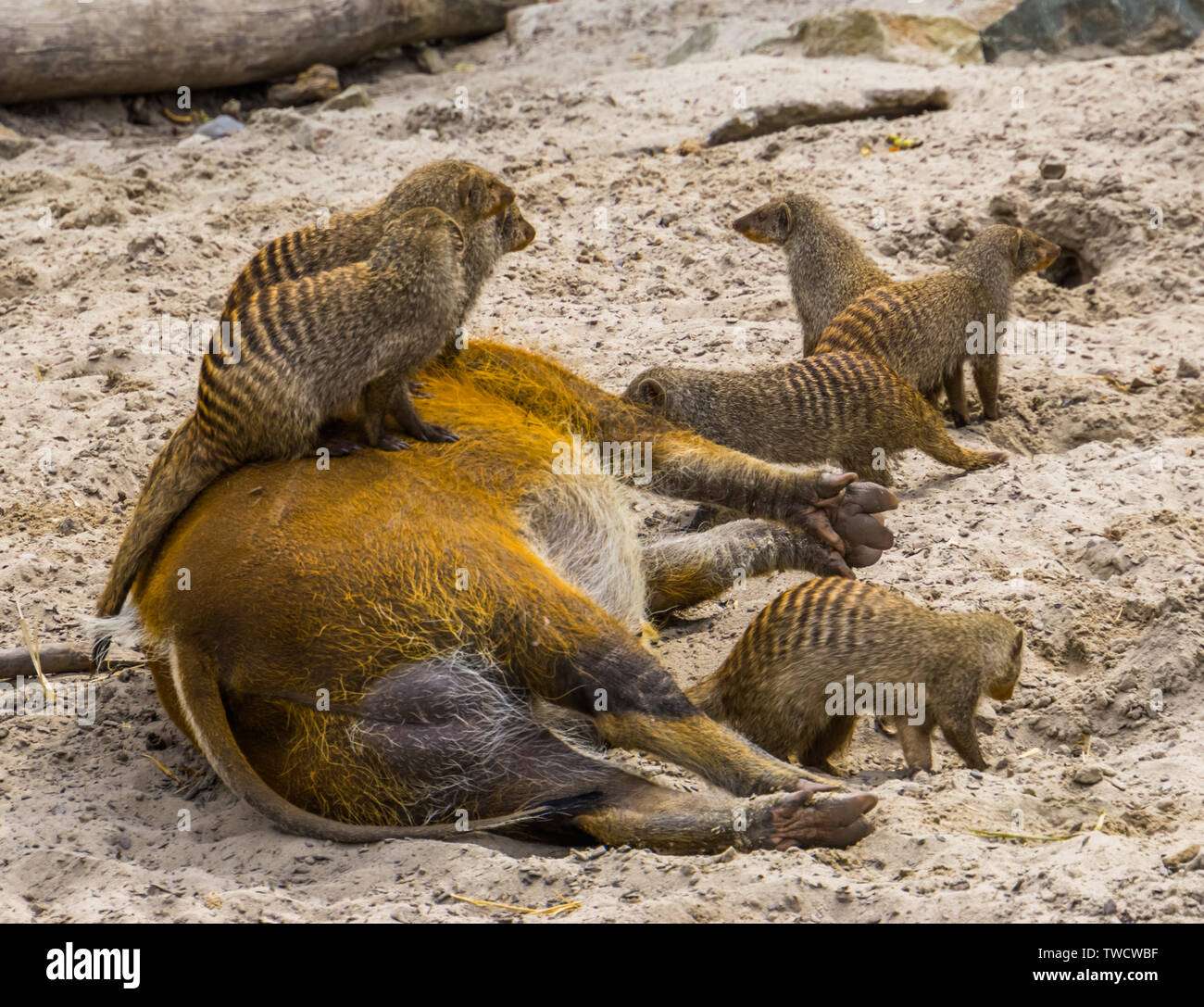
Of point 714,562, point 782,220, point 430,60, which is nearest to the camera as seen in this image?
point 714,562

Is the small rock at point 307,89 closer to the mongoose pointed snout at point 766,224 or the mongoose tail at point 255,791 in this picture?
the mongoose pointed snout at point 766,224

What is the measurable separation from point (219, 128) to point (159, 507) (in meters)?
5.26

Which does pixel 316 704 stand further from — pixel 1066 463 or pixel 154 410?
pixel 1066 463

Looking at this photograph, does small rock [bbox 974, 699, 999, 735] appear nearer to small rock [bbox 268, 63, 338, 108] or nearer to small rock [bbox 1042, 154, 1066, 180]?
small rock [bbox 1042, 154, 1066, 180]

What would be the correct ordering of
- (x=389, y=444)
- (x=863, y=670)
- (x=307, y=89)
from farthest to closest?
(x=307, y=89) < (x=389, y=444) < (x=863, y=670)

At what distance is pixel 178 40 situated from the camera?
8.63m

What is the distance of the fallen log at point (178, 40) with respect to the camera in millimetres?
8234

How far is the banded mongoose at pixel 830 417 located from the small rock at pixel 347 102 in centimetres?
424

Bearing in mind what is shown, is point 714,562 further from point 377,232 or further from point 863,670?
point 377,232

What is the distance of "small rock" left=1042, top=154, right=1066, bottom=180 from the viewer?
22.0 feet

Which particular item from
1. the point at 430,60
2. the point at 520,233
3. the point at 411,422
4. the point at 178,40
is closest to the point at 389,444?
the point at 411,422

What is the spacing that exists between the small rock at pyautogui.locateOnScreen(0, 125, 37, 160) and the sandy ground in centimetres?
20

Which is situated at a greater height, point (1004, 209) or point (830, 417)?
point (1004, 209)

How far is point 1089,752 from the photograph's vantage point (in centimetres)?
356
